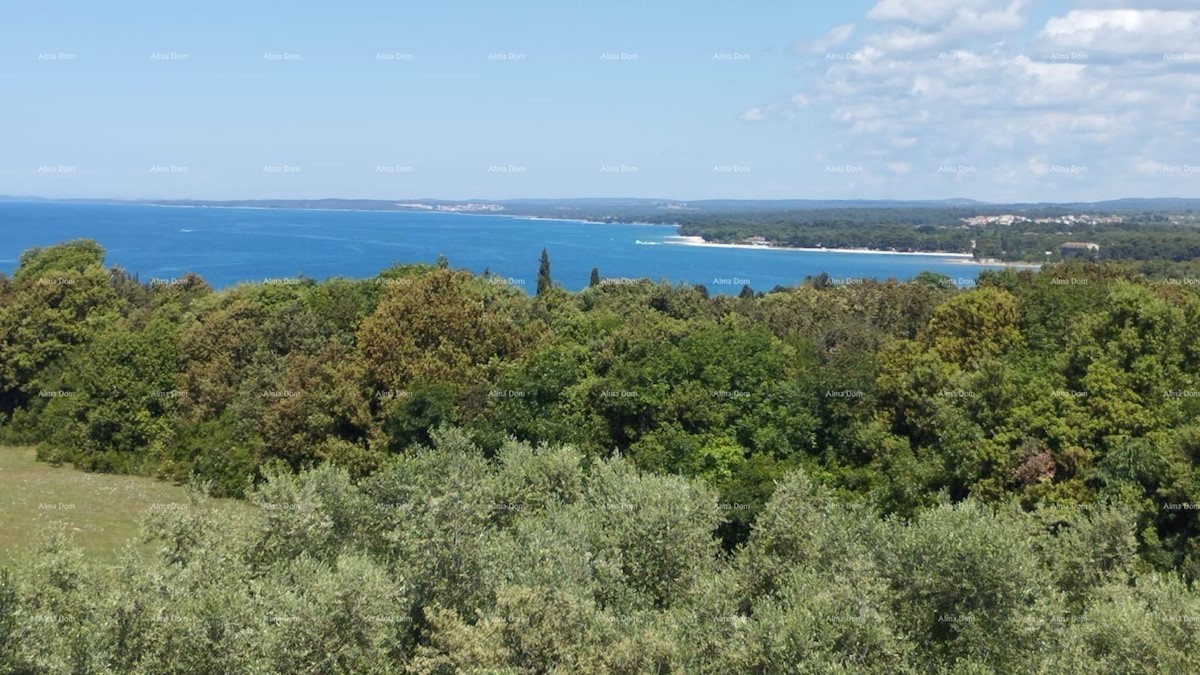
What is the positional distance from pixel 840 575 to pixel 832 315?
35563mm

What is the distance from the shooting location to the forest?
16531 mm

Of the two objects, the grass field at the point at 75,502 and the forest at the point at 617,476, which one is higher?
the forest at the point at 617,476

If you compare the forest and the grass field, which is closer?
the forest

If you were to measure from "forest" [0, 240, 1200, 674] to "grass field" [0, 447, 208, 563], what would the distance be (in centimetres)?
161

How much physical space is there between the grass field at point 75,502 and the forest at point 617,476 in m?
1.61

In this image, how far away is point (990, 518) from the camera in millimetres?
20047

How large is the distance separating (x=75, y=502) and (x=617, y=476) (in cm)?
2421

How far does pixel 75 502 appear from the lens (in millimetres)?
38750

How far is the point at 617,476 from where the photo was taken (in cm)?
2677

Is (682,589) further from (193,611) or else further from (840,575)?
(193,611)

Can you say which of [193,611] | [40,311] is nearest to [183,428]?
[40,311]

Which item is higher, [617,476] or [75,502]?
[617,476]

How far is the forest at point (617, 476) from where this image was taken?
1653cm

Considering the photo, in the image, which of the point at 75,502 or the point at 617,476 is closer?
the point at 617,476
